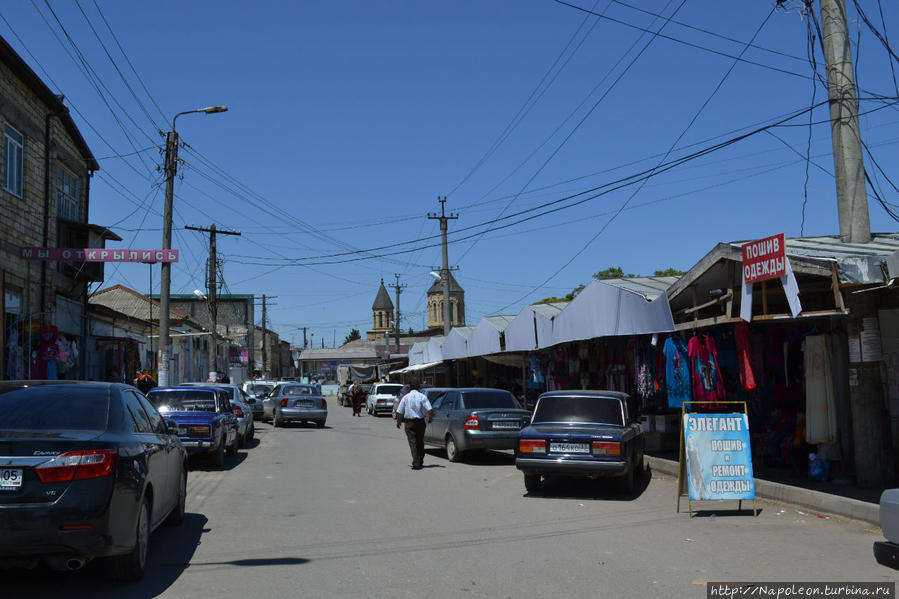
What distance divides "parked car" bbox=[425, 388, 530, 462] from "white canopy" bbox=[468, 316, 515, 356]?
7189mm

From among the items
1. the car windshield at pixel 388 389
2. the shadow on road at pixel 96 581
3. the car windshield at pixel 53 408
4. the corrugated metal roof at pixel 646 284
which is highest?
the corrugated metal roof at pixel 646 284

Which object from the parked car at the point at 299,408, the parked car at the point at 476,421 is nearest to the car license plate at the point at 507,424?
the parked car at the point at 476,421

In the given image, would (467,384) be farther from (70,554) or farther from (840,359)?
(70,554)

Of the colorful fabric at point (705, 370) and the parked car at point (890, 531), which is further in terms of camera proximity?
the colorful fabric at point (705, 370)

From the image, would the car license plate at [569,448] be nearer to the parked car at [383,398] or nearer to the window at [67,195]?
the window at [67,195]

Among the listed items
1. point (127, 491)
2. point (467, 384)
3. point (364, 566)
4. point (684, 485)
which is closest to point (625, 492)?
point (684, 485)

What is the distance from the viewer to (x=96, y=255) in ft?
66.1

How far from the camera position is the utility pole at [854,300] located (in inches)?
425

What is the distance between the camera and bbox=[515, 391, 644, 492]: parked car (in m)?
11.4

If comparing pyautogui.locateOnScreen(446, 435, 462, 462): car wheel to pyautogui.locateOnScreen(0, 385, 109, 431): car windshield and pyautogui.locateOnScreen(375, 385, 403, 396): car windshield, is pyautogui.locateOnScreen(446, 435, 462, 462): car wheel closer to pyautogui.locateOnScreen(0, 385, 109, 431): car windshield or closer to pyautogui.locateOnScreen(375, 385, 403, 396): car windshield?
pyautogui.locateOnScreen(0, 385, 109, 431): car windshield

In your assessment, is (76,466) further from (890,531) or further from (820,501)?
(820,501)

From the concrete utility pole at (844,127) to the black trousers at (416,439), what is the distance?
8447mm

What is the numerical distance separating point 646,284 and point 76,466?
12631mm

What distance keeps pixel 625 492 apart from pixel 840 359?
3.78 m
